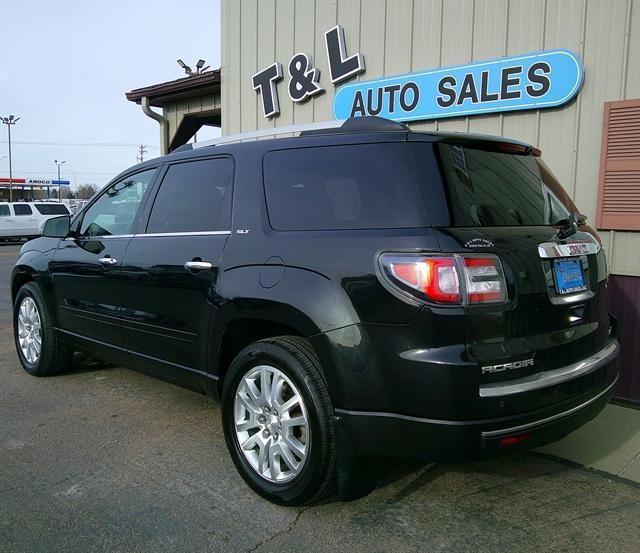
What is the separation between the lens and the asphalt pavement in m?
2.69

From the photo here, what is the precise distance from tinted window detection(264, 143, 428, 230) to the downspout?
26.6ft

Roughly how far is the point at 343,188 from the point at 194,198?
120 centimetres

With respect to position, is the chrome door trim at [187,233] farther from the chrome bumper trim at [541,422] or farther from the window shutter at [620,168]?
the window shutter at [620,168]

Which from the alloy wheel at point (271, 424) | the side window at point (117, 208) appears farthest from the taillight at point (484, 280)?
the side window at point (117, 208)

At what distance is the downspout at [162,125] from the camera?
10.6 m

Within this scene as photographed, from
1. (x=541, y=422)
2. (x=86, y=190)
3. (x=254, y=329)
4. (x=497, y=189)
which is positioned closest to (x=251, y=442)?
(x=254, y=329)

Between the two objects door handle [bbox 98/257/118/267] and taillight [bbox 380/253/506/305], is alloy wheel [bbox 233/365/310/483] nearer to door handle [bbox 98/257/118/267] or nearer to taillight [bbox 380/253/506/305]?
taillight [bbox 380/253/506/305]

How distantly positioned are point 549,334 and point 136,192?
2.98 metres

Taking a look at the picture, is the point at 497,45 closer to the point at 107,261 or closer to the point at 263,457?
the point at 107,261

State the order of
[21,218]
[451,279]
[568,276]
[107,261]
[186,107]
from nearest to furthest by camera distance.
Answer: [451,279] < [568,276] < [107,261] < [186,107] < [21,218]

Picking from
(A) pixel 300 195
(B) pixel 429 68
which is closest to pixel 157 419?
(A) pixel 300 195

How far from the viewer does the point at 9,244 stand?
79.7 feet

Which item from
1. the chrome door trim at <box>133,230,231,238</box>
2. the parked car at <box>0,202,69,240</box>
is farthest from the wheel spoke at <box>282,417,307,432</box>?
the parked car at <box>0,202,69,240</box>

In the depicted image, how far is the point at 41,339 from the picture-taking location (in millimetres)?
5043
